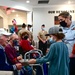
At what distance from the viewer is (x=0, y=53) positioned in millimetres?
2494

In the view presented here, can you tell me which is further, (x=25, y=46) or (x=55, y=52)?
(x=25, y=46)

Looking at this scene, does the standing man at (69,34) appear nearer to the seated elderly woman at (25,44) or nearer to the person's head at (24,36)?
the seated elderly woman at (25,44)

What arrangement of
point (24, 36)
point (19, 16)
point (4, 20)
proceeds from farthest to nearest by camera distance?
point (19, 16)
point (4, 20)
point (24, 36)

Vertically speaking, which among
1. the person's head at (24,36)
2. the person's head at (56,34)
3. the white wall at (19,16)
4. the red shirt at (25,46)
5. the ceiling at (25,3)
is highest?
the ceiling at (25,3)

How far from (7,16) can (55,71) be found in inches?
398

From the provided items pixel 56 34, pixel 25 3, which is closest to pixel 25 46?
pixel 56 34

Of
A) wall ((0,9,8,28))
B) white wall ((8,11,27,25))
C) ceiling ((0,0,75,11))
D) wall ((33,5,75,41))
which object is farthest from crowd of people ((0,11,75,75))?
white wall ((8,11,27,25))

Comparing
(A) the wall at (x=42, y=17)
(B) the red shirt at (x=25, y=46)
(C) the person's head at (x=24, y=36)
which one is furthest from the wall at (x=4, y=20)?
(B) the red shirt at (x=25, y=46)

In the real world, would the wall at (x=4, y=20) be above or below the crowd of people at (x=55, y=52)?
above

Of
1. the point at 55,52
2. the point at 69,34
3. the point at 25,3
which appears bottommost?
the point at 55,52

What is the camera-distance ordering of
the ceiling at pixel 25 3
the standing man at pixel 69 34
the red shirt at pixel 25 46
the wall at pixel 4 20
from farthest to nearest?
1. the wall at pixel 4 20
2. the ceiling at pixel 25 3
3. the red shirt at pixel 25 46
4. the standing man at pixel 69 34

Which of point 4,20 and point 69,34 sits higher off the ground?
point 4,20

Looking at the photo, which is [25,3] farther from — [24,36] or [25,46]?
[25,46]

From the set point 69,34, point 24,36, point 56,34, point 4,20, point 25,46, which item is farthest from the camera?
point 4,20
